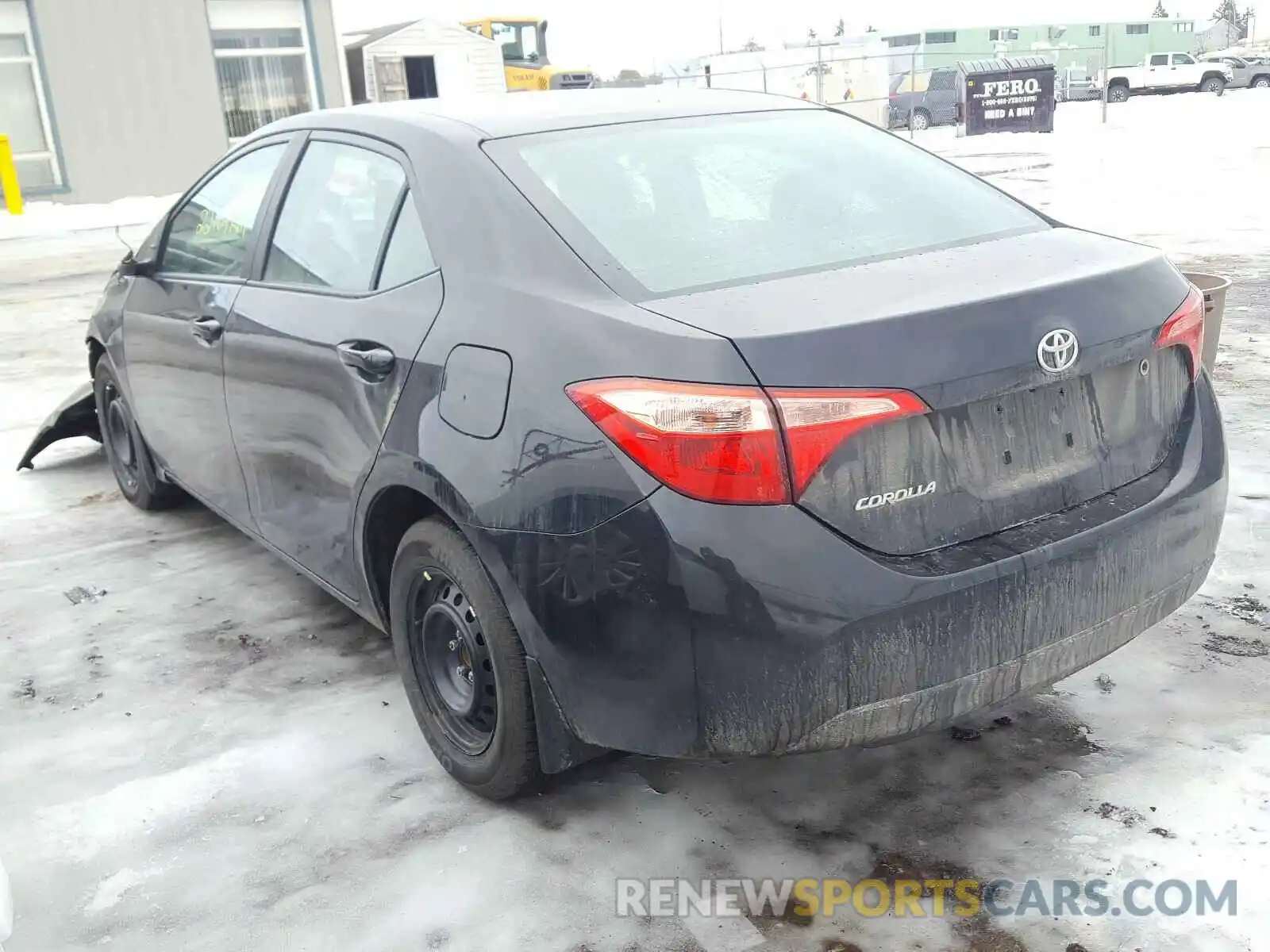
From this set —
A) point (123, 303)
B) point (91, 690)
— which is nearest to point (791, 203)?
point (91, 690)

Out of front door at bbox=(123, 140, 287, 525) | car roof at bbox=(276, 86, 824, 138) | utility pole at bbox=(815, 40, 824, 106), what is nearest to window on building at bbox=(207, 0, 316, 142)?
utility pole at bbox=(815, 40, 824, 106)

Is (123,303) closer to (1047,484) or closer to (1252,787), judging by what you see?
(1047,484)

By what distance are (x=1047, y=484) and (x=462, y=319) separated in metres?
1.30

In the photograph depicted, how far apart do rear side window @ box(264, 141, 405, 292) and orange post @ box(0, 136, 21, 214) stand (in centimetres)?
1784

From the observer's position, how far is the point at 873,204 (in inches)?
117

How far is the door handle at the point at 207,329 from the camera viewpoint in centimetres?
375

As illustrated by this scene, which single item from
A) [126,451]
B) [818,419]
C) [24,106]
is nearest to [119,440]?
[126,451]

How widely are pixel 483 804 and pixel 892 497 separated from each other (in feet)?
4.33

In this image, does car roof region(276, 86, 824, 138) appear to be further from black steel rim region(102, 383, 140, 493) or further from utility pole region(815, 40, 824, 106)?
utility pole region(815, 40, 824, 106)

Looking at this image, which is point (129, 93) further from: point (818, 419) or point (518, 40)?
point (818, 419)

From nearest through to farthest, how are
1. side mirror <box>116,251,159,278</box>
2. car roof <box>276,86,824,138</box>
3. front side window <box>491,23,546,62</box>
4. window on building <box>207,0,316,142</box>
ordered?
car roof <box>276,86,824,138</box>
side mirror <box>116,251,159,278</box>
window on building <box>207,0,316,142</box>
front side window <box>491,23,546,62</box>

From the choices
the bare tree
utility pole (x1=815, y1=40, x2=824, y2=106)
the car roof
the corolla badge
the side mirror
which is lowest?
the corolla badge

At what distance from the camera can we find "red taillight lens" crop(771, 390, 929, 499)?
2176 mm

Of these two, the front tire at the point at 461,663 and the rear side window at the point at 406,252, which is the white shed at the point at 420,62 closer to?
the rear side window at the point at 406,252
